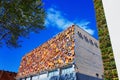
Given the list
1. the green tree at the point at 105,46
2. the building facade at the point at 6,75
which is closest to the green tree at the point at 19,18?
the green tree at the point at 105,46

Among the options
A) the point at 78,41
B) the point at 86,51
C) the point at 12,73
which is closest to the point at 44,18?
the point at 78,41

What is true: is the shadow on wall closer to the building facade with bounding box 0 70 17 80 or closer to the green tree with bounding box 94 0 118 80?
the green tree with bounding box 94 0 118 80

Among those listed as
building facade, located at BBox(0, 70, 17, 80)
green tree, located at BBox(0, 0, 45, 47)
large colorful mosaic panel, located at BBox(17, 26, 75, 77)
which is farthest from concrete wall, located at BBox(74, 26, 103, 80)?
building facade, located at BBox(0, 70, 17, 80)

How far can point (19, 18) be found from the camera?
13352mm

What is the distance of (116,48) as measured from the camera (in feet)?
10.6

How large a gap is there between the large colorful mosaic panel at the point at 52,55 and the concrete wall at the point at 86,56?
69 centimetres

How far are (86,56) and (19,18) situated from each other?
9.53 meters

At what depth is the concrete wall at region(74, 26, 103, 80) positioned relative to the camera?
728 inches

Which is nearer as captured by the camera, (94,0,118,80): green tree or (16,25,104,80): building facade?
(94,0,118,80): green tree

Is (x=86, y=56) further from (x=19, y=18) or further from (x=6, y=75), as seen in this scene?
(x=6, y=75)

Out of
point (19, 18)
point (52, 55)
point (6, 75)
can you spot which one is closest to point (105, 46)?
point (19, 18)

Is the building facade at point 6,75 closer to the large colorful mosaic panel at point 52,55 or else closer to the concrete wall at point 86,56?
the large colorful mosaic panel at point 52,55

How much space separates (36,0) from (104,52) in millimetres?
11045

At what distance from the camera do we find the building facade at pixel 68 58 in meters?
18.0
